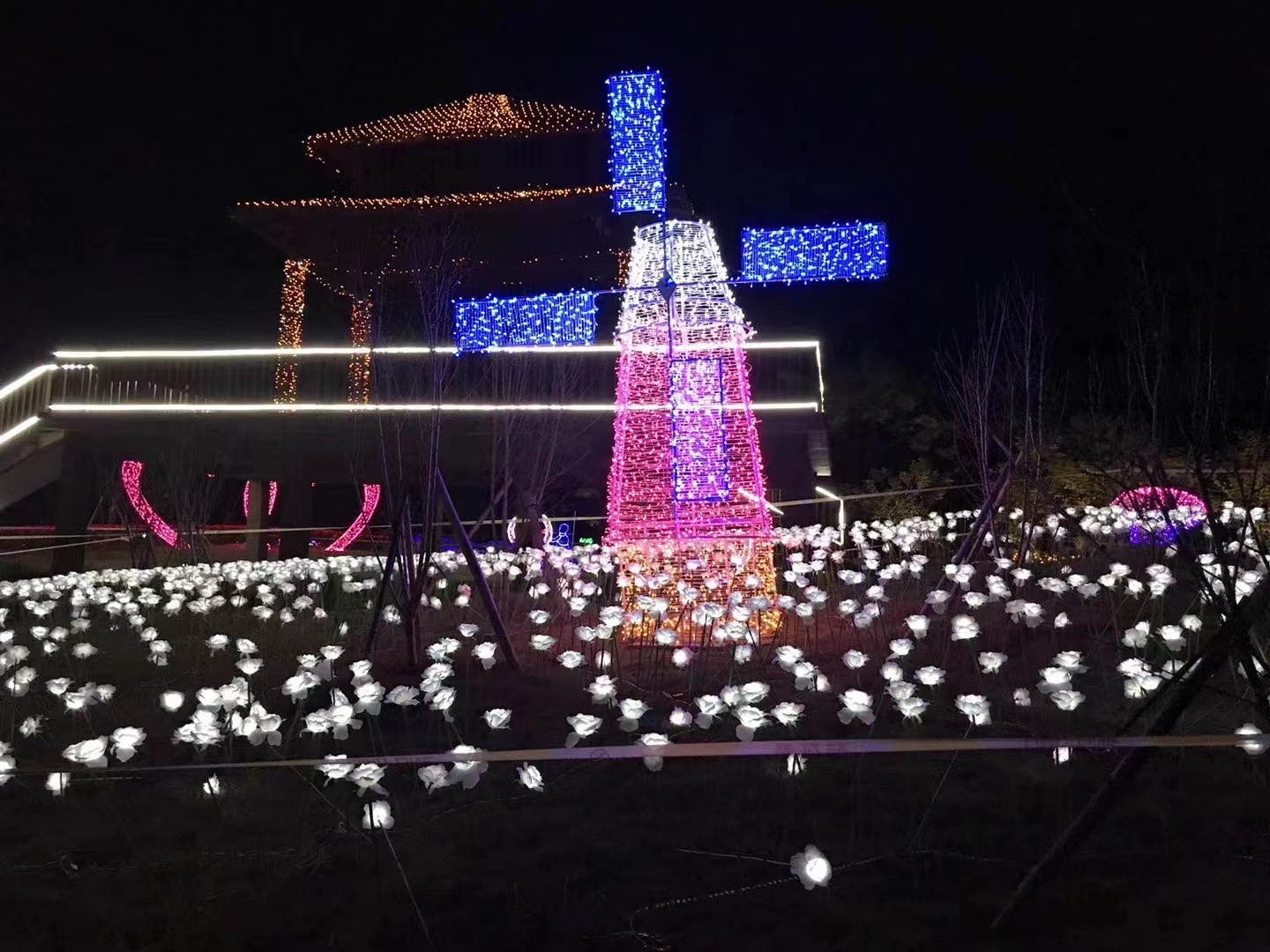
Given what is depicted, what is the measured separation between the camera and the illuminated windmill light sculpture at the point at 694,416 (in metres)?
8.11

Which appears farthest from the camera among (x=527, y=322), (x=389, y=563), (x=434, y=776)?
(x=527, y=322)

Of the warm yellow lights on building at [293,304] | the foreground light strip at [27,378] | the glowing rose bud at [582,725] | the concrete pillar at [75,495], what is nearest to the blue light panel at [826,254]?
the glowing rose bud at [582,725]

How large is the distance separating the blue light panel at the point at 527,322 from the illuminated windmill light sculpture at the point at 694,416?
3817mm

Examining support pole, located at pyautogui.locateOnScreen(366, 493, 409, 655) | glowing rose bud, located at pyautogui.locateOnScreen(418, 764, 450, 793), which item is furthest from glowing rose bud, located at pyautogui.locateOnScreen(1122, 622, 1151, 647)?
support pole, located at pyautogui.locateOnScreen(366, 493, 409, 655)

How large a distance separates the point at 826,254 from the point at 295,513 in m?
11.5

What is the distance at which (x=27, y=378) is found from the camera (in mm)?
15906

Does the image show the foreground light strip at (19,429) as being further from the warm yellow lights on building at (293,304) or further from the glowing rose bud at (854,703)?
the glowing rose bud at (854,703)

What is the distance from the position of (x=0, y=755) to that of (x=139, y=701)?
1992 millimetres

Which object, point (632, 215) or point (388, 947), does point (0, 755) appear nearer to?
point (388, 947)

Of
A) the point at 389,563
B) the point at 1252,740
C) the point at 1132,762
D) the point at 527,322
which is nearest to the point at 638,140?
the point at 527,322

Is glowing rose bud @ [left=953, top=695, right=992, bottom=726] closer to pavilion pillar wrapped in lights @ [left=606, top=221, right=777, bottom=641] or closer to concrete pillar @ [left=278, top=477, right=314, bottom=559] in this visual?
pavilion pillar wrapped in lights @ [left=606, top=221, right=777, bottom=641]

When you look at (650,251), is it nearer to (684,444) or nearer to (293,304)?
(684,444)

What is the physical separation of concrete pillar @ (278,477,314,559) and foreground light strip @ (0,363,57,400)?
14.2 ft

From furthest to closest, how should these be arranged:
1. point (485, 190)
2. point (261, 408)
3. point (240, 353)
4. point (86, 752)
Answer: point (485, 190)
point (240, 353)
point (261, 408)
point (86, 752)
